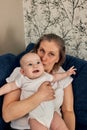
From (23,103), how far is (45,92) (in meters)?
0.15

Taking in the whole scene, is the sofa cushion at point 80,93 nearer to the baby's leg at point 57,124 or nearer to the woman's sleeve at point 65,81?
the woman's sleeve at point 65,81

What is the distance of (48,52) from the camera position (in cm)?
156

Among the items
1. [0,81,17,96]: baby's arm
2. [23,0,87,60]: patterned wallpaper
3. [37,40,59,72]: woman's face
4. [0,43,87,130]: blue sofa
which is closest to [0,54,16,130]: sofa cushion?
[0,43,87,130]: blue sofa

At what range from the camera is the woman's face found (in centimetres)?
155

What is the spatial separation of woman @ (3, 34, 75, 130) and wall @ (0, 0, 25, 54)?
689 millimetres

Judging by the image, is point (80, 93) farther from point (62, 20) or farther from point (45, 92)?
point (62, 20)

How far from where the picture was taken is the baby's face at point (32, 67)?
1.46m

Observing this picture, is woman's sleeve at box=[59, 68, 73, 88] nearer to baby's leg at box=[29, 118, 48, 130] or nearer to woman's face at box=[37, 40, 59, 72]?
woman's face at box=[37, 40, 59, 72]

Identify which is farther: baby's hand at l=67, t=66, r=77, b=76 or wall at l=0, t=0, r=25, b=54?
wall at l=0, t=0, r=25, b=54

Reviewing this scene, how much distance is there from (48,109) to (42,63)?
0.28m

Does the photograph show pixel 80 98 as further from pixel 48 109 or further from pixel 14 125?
pixel 14 125

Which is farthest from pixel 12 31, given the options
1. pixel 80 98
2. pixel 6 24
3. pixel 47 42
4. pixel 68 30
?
pixel 80 98

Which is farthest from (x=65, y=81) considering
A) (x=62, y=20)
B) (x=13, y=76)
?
(x=62, y=20)

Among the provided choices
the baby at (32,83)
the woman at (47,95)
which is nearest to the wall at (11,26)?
the woman at (47,95)
